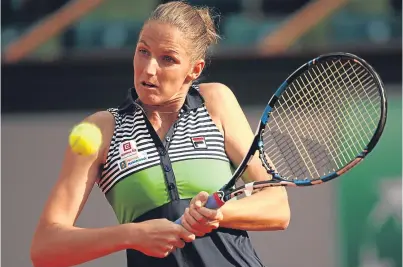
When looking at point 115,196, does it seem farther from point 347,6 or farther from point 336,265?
point 347,6

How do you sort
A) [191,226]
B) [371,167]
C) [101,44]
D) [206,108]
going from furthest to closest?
[101,44] < [371,167] < [206,108] < [191,226]

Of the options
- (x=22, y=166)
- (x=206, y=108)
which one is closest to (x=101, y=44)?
(x=22, y=166)

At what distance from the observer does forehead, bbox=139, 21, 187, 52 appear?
3.30 metres

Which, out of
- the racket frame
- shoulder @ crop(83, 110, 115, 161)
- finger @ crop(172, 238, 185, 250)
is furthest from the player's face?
finger @ crop(172, 238, 185, 250)

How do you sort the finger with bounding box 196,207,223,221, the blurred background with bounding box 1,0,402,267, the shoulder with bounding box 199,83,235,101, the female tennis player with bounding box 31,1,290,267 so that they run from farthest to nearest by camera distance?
1. the blurred background with bounding box 1,0,402,267
2. the shoulder with bounding box 199,83,235,101
3. the female tennis player with bounding box 31,1,290,267
4. the finger with bounding box 196,207,223,221

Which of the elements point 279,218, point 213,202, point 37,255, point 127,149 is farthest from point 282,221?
point 37,255

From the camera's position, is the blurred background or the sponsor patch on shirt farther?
the blurred background

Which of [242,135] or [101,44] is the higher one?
[101,44]

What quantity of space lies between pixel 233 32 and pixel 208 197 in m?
4.89

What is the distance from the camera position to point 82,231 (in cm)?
325

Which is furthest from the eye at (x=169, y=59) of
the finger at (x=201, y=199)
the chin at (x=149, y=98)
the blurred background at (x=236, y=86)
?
the blurred background at (x=236, y=86)

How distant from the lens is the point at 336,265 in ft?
22.3

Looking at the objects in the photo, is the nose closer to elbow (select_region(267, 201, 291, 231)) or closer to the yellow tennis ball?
the yellow tennis ball

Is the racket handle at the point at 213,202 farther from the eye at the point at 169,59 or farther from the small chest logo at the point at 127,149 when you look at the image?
the eye at the point at 169,59
